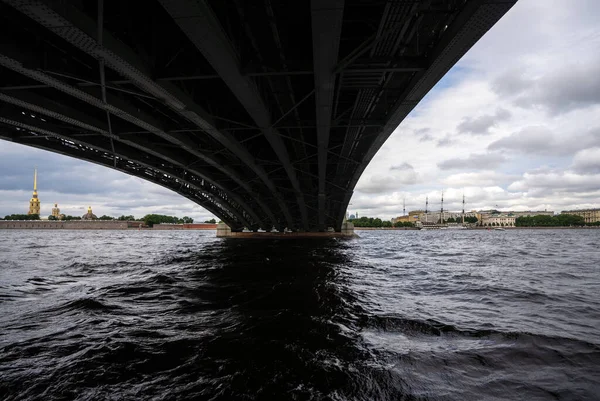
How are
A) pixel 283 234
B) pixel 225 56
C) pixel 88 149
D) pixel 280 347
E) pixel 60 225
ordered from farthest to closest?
pixel 60 225
pixel 283 234
pixel 88 149
pixel 225 56
pixel 280 347

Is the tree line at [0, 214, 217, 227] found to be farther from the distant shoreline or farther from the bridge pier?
the bridge pier

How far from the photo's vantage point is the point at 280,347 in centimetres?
428

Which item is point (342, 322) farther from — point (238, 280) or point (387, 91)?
point (387, 91)

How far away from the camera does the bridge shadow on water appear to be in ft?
10.4

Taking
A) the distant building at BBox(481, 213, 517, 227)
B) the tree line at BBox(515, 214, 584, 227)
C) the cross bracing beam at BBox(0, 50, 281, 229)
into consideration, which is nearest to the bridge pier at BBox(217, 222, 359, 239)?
the cross bracing beam at BBox(0, 50, 281, 229)

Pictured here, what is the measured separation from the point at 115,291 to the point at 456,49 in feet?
35.2

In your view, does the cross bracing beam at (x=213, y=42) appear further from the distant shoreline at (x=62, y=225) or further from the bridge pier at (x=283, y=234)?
the distant shoreline at (x=62, y=225)

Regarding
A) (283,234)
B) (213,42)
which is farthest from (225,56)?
(283,234)

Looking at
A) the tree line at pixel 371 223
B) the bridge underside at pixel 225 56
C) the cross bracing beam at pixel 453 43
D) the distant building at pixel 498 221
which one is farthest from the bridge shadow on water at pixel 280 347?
the distant building at pixel 498 221

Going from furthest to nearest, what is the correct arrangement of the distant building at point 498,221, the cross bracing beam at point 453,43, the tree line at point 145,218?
the distant building at point 498,221, the tree line at point 145,218, the cross bracing beam at point 453,43

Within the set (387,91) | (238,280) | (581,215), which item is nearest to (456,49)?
(387,91)

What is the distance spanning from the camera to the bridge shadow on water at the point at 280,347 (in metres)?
3.16

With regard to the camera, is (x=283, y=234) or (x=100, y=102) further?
(x=283, y=234)

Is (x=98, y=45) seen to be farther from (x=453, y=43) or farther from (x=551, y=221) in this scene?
(x=551, y=221)
